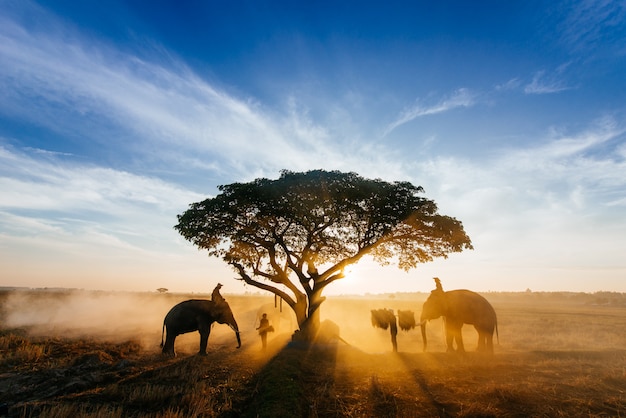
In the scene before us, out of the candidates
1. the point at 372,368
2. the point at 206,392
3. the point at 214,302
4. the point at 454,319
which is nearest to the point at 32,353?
the point at 214,302

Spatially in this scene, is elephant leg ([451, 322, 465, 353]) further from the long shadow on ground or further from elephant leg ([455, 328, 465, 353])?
the long shadow on ground

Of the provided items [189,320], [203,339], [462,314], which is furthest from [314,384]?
[462,314]

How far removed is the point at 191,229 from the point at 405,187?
14.6 meters

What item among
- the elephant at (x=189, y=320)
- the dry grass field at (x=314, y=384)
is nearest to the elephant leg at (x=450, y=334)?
the dry grass field at (x=314, y=384)

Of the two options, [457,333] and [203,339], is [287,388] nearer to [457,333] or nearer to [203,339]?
[203,339]

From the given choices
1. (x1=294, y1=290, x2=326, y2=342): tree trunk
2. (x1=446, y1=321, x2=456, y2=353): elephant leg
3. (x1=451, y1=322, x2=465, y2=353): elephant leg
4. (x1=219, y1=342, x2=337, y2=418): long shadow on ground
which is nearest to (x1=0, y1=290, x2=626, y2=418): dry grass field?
(x1=219, y1=342, x2=337, y2=418): long shadow on ground

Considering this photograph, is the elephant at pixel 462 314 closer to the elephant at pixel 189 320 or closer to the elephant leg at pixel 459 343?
the elephant leg at pixel 459 343

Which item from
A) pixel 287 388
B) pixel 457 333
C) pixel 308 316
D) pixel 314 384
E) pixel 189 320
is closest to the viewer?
pixel 287 388

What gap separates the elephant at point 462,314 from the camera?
56.6 feet

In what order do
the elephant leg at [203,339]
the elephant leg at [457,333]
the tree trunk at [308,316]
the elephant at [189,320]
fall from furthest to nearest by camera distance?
the tree trunk at [308,316] → the elephant at [189,320] → the elephant leg at [457,333] → the elephant leg at [203,339]

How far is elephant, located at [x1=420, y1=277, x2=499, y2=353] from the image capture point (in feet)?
56.6

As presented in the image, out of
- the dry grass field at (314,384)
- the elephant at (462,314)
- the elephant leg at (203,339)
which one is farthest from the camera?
the elephant at (462,314)

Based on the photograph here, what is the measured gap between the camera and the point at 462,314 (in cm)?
1775

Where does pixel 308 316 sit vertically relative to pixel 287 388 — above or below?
above
